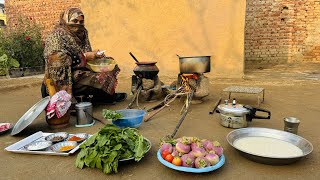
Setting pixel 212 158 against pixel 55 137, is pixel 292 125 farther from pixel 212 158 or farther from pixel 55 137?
pixel 55 137

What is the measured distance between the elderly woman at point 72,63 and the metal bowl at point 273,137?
2237 millimetres

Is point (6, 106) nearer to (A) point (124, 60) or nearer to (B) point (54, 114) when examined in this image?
(B) point (54, 114)

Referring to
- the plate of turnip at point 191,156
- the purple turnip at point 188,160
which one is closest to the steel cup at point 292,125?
the plate of turnip at point 191,156

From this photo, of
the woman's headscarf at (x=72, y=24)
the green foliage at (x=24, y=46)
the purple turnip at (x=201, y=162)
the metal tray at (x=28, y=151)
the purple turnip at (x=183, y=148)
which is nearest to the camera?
the purple turnip at (x=201, y=162)

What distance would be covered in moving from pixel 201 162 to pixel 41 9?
31.1ft

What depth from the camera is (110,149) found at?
6.67 ft

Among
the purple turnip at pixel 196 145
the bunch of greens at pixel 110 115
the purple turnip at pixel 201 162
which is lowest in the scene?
the purple turnip at pixel 201 162

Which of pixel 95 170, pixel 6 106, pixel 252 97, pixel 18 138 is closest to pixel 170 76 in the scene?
pixel 252 97

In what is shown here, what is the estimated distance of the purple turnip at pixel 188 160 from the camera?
188 centimetres

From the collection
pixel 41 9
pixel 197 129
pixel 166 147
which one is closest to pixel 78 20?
pixel 197 129

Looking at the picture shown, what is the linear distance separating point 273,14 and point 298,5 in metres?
0.82

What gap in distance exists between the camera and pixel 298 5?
8.12m

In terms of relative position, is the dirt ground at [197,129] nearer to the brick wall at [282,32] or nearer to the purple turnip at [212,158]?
the purple turnip at [212,158]

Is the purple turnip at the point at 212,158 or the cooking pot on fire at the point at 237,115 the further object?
the cooking pot on fire at the point at 237,115
